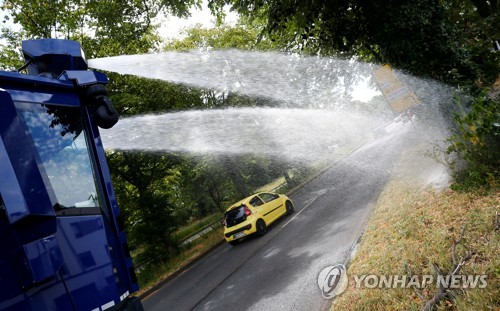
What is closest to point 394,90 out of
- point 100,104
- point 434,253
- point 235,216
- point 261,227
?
point 434,253

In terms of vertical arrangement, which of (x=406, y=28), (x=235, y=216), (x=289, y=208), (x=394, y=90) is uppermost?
(x=406, y=28)

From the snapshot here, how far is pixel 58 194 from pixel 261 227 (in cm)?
953

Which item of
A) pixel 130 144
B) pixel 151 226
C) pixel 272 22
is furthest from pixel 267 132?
pixel 272 22

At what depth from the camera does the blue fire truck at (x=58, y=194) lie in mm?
2332

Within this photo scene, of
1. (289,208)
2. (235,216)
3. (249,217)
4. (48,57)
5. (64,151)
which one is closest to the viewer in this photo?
(64,151)

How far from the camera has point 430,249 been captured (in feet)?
14.3

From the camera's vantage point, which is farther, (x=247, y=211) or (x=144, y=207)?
(x=144, y=207)

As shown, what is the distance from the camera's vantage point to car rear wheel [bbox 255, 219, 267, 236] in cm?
1173

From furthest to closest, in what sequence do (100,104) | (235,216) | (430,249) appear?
1. (235,216)
2. (430,249)
3. (100,104)

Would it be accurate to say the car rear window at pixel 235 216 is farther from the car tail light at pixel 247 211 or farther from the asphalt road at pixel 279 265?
the asphalt road at pixel 279 265

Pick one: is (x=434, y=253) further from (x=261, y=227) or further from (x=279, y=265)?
(x=261, y=227)

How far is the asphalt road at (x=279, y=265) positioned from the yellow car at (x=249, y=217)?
1.26 ft

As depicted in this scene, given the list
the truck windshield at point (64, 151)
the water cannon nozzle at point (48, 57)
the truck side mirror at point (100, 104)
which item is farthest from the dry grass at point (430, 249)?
the water cannon nozzle at point (48, 57)

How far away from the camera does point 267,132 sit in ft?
75.5
